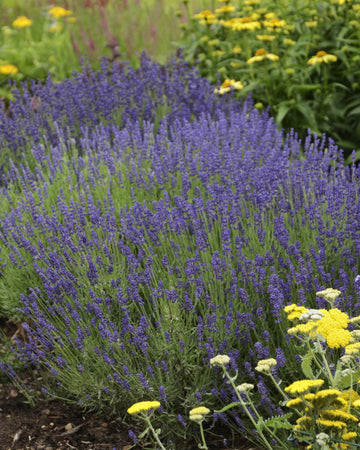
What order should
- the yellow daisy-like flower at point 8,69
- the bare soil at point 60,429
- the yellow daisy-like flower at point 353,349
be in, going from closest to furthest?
the yellow daisy-like flower at point 353,349 < the bare soil at point 60,429 < the yellow daisy-like flower at point 8,69

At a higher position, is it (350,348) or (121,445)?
(350,348)

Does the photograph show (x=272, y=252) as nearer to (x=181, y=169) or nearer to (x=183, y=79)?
(x=181, y=169)

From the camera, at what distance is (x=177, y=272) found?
3.00 m

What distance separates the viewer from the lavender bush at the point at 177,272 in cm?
267

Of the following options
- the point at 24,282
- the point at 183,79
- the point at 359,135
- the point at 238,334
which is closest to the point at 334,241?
the point at 238,334

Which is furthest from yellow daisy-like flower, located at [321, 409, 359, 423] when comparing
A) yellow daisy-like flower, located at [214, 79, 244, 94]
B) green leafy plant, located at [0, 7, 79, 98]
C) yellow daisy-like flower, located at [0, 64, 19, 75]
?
yellow daisy-like flower, located at [0, 64, 19, 75]

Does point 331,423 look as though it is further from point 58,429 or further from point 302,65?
point 302,65

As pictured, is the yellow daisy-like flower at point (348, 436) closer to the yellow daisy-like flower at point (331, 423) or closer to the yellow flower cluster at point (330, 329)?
the yellow daisy-like flower at point (331, 423)

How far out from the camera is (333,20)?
5430 millimetres

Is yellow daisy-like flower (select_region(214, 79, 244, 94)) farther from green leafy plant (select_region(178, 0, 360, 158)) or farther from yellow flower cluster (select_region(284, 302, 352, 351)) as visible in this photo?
yellow flower cluster (select_region(284, 302, 352, 351))

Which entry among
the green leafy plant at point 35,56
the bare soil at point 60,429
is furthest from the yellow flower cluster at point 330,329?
the green leafy plant at point 35,56

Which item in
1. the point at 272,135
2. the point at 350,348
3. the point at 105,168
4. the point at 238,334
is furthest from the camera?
the point at 272,135

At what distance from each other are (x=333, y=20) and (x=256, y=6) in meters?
0.76

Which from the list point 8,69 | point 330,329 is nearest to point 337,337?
point 330,329
